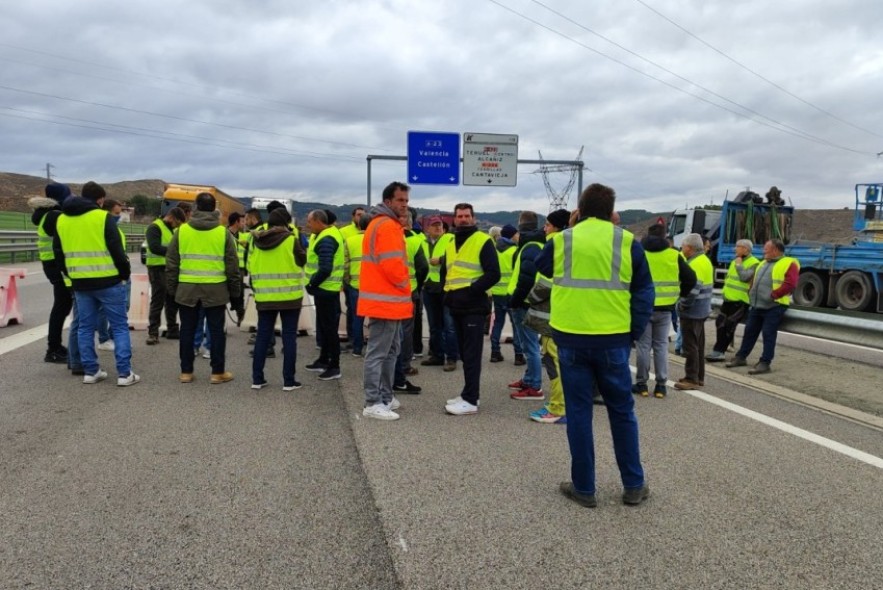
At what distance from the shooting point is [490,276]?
18.9ft

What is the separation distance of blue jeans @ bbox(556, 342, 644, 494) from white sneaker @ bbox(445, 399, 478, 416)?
6.26 ft

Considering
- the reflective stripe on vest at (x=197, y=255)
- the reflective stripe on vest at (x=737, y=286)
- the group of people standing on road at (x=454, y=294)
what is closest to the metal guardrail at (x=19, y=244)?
the group of people standing on road at (x=454, y=294)

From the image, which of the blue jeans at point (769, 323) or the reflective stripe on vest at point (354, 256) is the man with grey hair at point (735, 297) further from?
the reflective stripe on vest at point (354, 256)

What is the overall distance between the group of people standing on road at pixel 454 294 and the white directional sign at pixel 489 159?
1150cm

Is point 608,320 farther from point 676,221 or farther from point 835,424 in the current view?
point 676,221

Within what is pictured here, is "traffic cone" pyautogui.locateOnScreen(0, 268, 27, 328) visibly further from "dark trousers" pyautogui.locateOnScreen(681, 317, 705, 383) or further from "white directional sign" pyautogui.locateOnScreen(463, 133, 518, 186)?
"white directional sign" pyautogui.locateOnScreen(463, 133, 518, 186)

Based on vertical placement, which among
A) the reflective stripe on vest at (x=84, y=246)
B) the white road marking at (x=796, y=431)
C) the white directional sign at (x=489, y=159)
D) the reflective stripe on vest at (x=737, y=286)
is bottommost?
the white road marking at (x=796, y=431)

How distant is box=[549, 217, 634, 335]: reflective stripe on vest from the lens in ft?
12.0

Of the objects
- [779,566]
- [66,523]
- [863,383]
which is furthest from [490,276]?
[863,383]

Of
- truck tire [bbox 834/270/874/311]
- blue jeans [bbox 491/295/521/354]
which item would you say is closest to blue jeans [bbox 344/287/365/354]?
blue jeans [bbox 491/295/521/354]

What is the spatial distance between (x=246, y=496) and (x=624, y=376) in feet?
7.73

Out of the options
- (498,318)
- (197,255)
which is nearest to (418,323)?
(498,318)

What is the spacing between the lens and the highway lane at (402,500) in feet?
9.43

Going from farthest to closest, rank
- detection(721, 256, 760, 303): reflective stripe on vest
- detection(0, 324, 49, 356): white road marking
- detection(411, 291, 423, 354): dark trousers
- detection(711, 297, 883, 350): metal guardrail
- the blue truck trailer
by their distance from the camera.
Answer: the blue truck trailer < detection(721, 256, 760, 303): reflective stripe on vest < detection(411, 291, 423, 354): dark trousers < detection(0, 324, 49, 356): white road marking < detection(711, 297, 883, 350): metal guardrail
